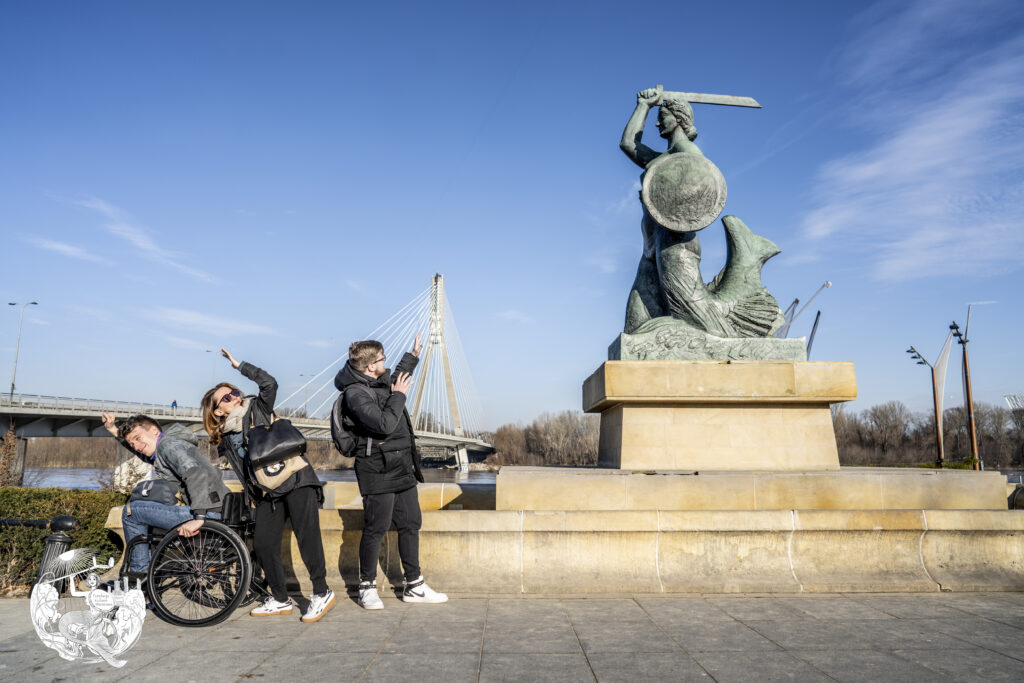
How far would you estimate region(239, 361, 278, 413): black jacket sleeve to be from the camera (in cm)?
424

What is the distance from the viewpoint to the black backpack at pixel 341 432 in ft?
13.7

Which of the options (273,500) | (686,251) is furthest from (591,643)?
(686,251)

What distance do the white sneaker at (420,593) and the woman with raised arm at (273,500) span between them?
46 centimetres

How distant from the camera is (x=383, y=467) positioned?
4.16 meters

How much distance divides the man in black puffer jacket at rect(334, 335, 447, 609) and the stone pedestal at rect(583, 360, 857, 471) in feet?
7.21

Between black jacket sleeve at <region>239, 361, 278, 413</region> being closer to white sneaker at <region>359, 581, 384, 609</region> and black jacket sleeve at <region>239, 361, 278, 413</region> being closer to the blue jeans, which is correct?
the blue jeans

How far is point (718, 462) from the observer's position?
577 centimetres

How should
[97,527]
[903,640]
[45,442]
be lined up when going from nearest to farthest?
[903,640], [97,527], [45,442]

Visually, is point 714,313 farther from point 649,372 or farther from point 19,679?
point 19,679

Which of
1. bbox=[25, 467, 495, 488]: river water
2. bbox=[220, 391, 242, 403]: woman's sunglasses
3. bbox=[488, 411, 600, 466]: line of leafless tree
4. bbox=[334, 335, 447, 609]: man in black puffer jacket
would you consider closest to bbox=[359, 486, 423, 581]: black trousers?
bbox=[334, 335, 447, 609]: man in black puffer jacket

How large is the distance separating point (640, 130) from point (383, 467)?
4.63 metres

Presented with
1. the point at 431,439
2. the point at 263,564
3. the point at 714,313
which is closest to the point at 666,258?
the point at 714,313

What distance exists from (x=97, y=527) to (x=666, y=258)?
5.52 meters

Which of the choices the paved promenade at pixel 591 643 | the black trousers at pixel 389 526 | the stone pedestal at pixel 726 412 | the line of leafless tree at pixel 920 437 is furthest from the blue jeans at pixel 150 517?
the line of leafless tree at pixel 920 437
